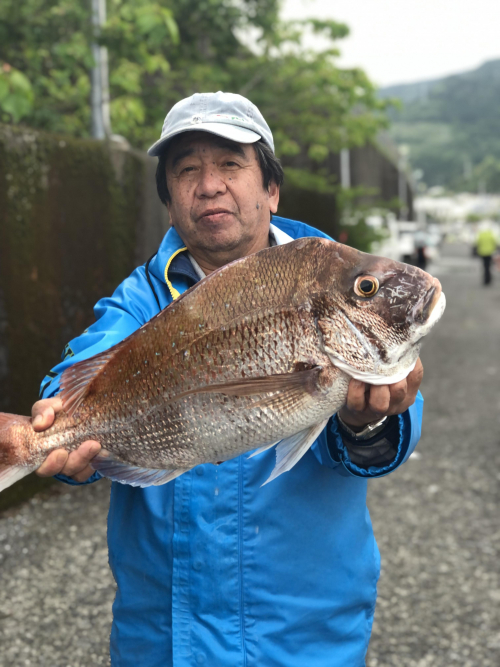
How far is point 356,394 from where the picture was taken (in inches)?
61.7

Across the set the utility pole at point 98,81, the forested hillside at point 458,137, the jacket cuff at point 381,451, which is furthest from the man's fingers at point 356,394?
the forested hillside at point 458,137

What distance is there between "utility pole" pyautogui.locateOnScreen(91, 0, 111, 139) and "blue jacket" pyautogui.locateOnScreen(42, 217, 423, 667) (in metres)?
4.52

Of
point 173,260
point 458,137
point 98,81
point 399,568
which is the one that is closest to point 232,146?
point 173,260

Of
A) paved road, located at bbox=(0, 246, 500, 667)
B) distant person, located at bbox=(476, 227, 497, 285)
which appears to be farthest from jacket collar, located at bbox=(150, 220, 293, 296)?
distant person, located at bbox=(476, 227, 497, 285)

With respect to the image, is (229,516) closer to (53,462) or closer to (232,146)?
(53,462)

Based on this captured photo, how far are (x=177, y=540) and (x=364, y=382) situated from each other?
0.73 m

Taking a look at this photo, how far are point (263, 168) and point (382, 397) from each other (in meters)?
0.85

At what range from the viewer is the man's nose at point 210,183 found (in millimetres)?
1878

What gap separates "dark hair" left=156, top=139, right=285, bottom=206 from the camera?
6.64ft

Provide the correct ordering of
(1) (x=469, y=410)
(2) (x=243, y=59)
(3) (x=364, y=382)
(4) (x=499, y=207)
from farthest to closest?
(4) (x=499, y=207)
(2) (x=243, y=59)
(1) (x=469, y=410)
(3) (x=364, y=382)

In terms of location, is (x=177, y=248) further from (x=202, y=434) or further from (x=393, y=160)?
(x=393, y=160)

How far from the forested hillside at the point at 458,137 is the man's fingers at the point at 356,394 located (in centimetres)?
15095

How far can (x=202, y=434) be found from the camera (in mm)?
1640

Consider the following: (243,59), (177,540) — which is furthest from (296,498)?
(243,59)
